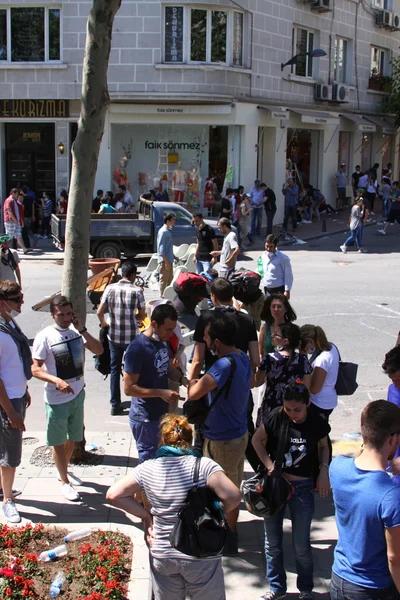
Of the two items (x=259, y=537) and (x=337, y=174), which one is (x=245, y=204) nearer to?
(x=337, y=174)

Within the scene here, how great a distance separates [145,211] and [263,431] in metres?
15.4

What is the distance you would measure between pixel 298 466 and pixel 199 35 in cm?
2178

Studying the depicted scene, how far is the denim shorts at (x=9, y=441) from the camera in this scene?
5918mm

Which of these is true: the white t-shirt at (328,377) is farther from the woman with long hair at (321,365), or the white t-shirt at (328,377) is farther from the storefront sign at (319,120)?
the storefront sign at (319,120)

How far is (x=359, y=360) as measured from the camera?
35.0 feet

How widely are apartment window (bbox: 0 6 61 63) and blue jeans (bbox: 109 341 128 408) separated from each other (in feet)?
60.2

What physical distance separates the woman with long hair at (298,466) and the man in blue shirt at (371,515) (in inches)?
42.2

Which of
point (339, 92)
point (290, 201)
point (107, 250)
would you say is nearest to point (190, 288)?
point (107, 250)

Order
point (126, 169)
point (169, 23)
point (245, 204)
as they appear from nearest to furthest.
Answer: point (245, 204) < point (169, 23) < point (126, 169)

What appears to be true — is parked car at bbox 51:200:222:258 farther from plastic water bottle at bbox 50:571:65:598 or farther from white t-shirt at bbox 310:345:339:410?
plastic water bottle at bbox 50:571:65:598

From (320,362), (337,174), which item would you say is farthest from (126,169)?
(320,362)

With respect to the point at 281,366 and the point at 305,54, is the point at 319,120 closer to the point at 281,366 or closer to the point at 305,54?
the point at 305,54

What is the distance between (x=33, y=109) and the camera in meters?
24.7

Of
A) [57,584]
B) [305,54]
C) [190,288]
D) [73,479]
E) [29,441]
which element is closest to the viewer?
[57,584]
